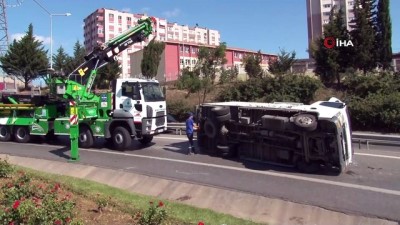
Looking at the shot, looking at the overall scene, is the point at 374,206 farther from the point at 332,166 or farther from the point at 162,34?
the point at 162,34

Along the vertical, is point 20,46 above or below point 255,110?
above

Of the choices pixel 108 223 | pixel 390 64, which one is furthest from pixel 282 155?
pixel 390 64

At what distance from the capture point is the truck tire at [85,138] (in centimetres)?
1639

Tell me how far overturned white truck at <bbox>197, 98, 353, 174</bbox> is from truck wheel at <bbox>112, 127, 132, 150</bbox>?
288 centimetres

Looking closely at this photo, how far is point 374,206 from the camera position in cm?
831

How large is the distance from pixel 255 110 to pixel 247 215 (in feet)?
16.4

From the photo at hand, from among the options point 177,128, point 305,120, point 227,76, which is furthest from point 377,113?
point 227,76

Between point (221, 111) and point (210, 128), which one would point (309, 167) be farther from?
point (210, 128)

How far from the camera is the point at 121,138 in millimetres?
15570

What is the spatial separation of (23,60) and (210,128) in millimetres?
36647

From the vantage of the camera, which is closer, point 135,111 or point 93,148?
point 135,111

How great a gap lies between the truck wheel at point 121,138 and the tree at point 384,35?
22.3 metres

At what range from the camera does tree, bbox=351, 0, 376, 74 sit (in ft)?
96.2

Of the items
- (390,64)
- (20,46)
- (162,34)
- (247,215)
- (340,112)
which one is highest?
(162,34)
